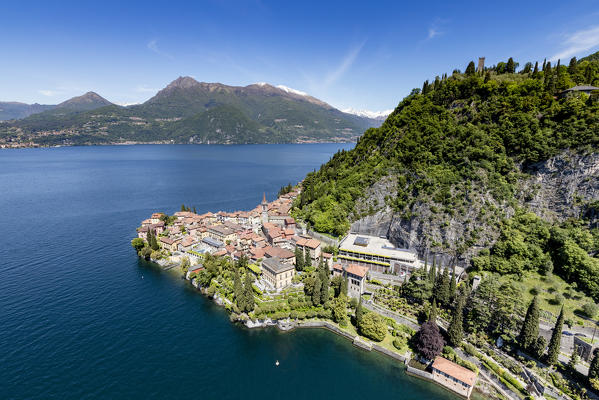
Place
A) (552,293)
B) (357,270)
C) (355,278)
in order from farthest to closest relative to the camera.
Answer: (357,270)
(355,278)
(552,293)

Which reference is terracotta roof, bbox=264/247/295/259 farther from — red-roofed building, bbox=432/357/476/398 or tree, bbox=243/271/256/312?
red-roofed building, bbox=432/357/476/398

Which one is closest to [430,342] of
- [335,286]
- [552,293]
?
[335,286]

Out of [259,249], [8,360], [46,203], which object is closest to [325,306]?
[259,249]

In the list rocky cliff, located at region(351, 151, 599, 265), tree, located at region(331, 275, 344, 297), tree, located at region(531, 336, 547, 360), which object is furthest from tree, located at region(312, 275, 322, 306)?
tree, located at region(531, 336, 547, 360)

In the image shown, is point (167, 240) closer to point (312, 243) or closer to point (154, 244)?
point (154, 244)

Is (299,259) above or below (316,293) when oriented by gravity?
above

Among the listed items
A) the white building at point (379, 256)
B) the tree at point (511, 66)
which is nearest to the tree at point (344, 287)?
the white building at point (379, 256)

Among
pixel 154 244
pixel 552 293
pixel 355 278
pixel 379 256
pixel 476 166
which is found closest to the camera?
pixel 552 293
